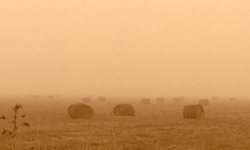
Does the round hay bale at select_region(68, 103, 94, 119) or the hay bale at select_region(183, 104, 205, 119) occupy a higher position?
the round hay bale at select_region(68, 103, 94, 119)

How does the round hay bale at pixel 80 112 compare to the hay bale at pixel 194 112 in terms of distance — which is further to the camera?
the hay bale at pixel 194 112

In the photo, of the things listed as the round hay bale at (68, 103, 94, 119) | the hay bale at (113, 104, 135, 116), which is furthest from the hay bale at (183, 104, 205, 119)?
the round hay bale at (68, 103, 94, 119)

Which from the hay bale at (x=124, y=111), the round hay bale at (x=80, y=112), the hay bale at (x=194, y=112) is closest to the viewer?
the round hay bale at (x=80, y=112)

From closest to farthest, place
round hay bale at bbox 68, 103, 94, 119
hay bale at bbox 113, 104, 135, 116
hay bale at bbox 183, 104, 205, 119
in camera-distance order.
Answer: round hay bale at bbox 68, 103, 94, 119 → hay bale at bbox 183, 104, 205, 119 → hay bale at bbox 113, 104, 135, 116

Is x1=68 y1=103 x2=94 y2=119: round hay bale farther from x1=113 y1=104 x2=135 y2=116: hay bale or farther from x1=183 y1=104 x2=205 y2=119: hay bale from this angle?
x1=183 y1=104 x2=205 y2=119: hay bale

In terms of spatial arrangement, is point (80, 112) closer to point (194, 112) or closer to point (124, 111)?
point (124, 111)

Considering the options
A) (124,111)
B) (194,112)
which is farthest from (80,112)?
(194,112)

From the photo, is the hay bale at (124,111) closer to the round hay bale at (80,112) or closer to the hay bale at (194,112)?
the round hay bale at (80,112)

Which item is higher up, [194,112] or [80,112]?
[80,112]

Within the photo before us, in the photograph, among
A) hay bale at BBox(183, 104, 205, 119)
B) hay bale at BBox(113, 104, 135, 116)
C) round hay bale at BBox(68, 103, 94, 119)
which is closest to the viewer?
round hay bale at BBox(68, 103, 94, 119)

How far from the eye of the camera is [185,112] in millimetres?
24969

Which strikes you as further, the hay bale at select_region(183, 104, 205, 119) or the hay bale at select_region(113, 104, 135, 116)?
the hay bale at select_region(113, 104, 135, 116)

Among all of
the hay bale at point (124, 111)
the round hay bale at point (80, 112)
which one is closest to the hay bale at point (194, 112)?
the hay bale at point (124, 111)

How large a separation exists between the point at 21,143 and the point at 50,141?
1111 millimetres
